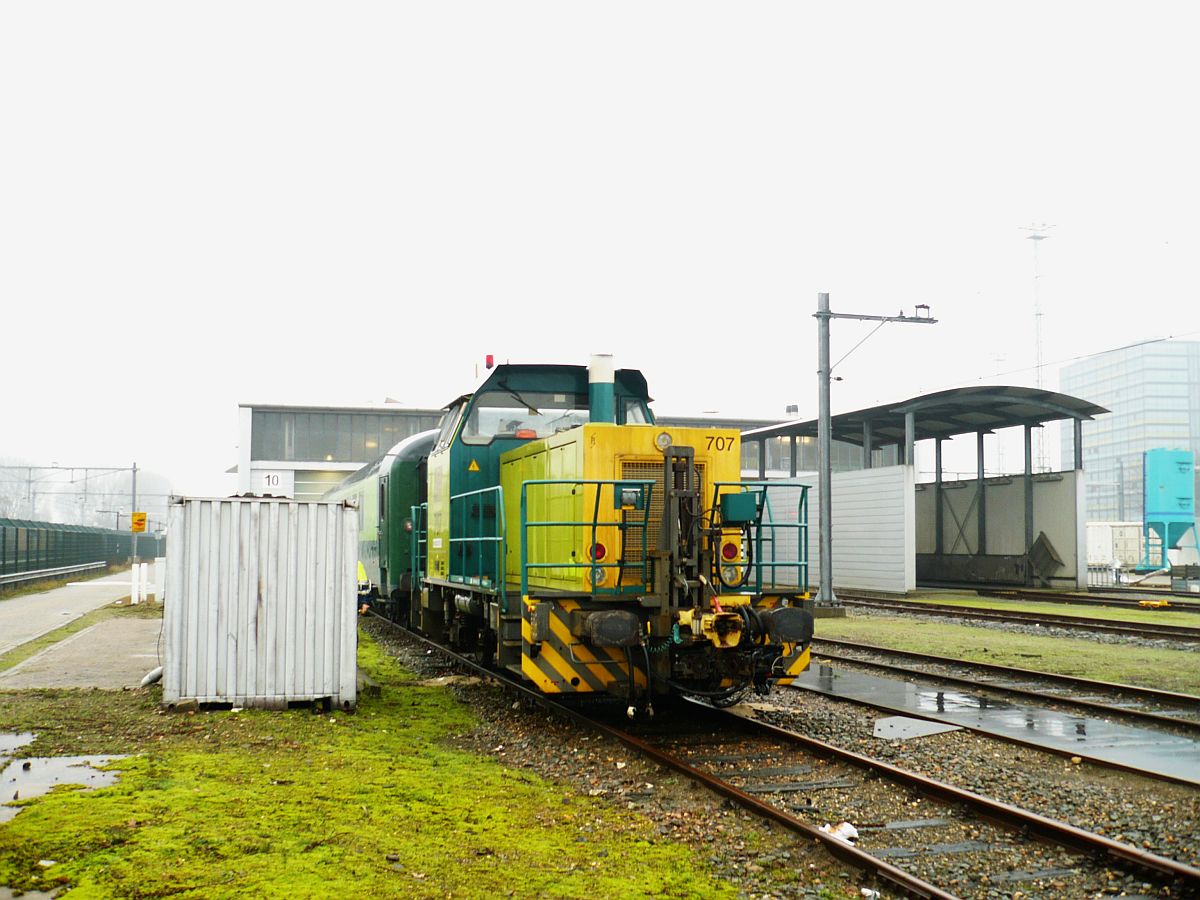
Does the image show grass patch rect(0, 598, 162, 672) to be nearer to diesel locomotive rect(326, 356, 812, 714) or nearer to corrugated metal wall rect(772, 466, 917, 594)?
diesel locomotive rect(326, 356, 812, 714)

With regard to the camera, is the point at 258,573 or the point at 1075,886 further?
the point at 258,573

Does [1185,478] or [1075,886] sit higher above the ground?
[1185,478]

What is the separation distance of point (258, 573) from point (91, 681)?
3420mm

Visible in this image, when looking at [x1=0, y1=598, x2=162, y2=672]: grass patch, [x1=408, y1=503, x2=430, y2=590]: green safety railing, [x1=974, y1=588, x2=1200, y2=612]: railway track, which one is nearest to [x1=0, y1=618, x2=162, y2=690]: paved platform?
[x1=0, y1=598, x2=162, y2=672]: grass patch

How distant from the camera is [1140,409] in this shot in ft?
364

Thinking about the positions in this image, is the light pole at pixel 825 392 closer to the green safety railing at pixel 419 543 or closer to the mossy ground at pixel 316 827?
the green safety railing at pixel 419 543

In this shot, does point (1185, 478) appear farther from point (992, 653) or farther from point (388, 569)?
point (388, 569)

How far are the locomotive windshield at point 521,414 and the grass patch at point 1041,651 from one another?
6659 mm

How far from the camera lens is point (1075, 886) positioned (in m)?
4.80

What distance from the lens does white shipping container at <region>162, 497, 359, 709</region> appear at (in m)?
8.64

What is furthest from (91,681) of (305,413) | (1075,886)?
(305,413)

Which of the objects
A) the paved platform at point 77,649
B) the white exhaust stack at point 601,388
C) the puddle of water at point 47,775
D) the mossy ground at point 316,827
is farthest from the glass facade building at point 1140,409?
the puddle of water at point 47,775

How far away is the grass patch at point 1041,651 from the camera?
1155cm

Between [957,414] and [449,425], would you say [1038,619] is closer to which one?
[957,414]
